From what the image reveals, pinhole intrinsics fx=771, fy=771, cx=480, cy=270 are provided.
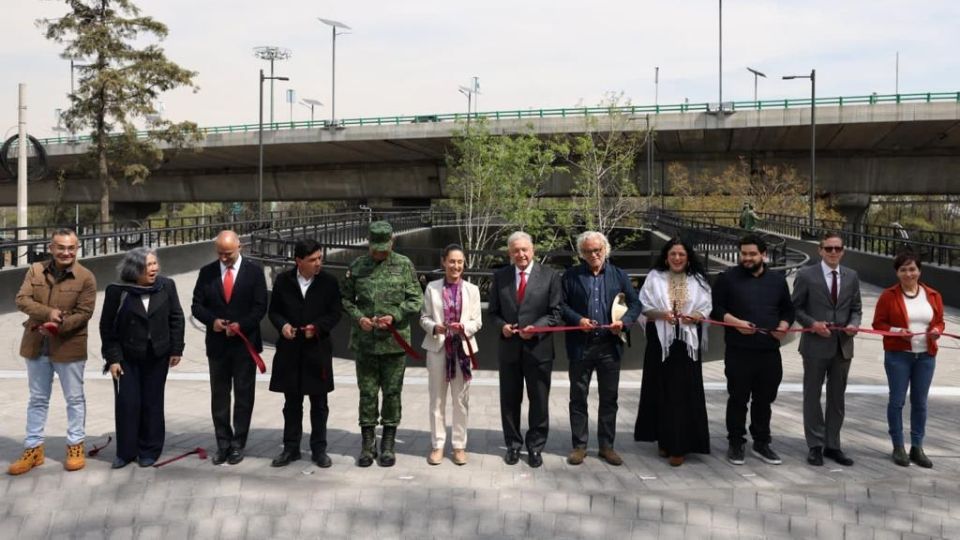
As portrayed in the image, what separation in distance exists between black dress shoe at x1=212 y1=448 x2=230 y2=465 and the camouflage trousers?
1.04m

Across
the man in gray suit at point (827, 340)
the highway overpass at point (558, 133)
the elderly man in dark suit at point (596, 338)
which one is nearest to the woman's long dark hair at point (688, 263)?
the elderly man in dark suit at point (596, 338)

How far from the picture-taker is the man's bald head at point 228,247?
5598 mm

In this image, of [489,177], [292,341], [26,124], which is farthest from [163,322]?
[489,177]

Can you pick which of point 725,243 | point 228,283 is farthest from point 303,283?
point 725,243

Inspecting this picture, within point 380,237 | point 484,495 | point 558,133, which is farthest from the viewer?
point 558,133

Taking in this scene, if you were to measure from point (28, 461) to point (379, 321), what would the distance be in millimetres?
2682

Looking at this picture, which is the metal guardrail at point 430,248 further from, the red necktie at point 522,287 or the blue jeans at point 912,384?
the red necktie at point 522,287

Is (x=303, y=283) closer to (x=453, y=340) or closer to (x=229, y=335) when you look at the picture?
(x=229, y=335)

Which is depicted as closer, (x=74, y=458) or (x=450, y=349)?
(x=74, y=458)

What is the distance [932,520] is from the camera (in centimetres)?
474

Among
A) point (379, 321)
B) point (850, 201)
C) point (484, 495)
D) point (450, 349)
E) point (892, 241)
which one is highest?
point (850, 201)

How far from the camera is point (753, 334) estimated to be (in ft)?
18.3

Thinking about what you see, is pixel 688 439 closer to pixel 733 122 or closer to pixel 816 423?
pixel 816 423

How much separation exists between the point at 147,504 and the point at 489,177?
2753cm
